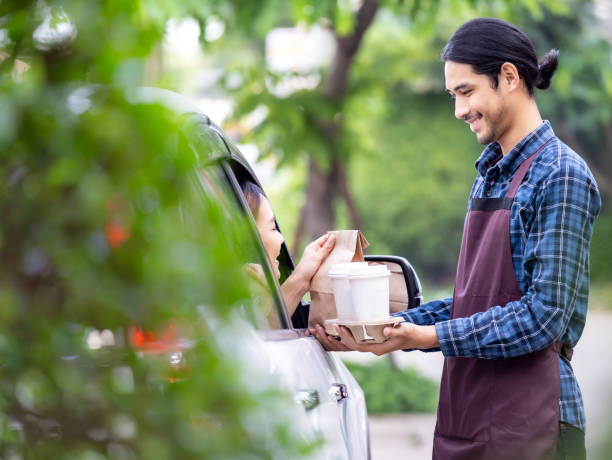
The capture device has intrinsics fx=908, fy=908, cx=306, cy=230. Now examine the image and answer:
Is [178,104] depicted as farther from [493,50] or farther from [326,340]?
[493,50]

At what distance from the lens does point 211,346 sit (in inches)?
38.1

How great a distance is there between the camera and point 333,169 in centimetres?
924

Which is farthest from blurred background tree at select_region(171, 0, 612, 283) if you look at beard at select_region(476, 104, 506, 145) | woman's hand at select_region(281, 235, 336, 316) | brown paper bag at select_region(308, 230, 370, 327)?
woman's hand at select_region(281, 235, 336, 316)

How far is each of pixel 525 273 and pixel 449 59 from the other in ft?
2.43

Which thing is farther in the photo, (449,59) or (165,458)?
(449,59)

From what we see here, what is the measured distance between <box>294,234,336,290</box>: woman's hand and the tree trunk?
581cm

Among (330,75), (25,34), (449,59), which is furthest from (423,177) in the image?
(25,34)

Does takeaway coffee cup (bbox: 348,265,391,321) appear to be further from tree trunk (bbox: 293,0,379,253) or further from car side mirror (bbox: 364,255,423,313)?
tree trunk (bbox: 293,0,379,253)

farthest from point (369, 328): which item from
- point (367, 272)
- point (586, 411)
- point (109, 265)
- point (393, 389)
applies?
point (393, 389)

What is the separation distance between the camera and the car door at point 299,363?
2.07 meters

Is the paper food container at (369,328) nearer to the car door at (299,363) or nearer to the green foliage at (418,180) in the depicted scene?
the car door at (299,363)

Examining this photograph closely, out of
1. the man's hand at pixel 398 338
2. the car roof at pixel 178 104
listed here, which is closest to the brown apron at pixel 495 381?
the man's hand at pixel 398 338

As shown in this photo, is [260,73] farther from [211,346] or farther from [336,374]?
[211,346]

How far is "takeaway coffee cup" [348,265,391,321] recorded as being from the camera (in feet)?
8.36
